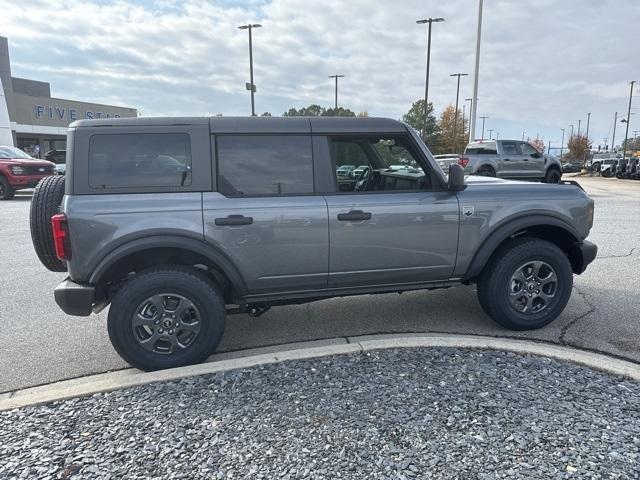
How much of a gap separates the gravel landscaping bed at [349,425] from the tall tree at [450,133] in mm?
51243

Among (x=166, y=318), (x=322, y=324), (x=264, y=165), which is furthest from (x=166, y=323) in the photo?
(x=322, y=324)

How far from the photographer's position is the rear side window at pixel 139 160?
123 inches

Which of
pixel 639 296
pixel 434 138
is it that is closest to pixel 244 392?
pixel 639 296

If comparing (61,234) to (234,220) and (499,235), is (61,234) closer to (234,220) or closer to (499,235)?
(234,220)

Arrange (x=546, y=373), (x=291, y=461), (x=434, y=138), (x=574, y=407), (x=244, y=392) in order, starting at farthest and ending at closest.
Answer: (x=434, y=138)
(x=546, y=373)
(x=244, y=392)
(x=574, y=407)
(x=291, y=461)

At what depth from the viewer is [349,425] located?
2.52 m

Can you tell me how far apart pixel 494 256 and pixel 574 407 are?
5.01 ft

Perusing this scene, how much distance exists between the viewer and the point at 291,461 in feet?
7.37

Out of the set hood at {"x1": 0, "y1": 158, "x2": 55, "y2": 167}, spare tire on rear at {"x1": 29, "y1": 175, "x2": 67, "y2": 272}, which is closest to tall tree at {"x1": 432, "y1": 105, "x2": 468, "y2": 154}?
hood at {"x1": 0, "y1": 158, "x2": 55, "y2": 167}

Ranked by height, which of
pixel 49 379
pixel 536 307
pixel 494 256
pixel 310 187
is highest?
pixel 310 187

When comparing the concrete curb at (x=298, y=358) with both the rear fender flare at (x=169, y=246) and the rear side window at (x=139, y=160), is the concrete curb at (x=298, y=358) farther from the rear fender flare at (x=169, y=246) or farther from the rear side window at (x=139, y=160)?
the rear side window at (x=139, y=160)

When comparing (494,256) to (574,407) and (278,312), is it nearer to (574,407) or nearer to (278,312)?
(574,407)

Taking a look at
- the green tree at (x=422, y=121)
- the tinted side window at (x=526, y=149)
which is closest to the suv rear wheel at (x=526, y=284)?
the tinted side window at (x=526, y=149)

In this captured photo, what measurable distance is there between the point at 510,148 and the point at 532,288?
14389 millimetres
